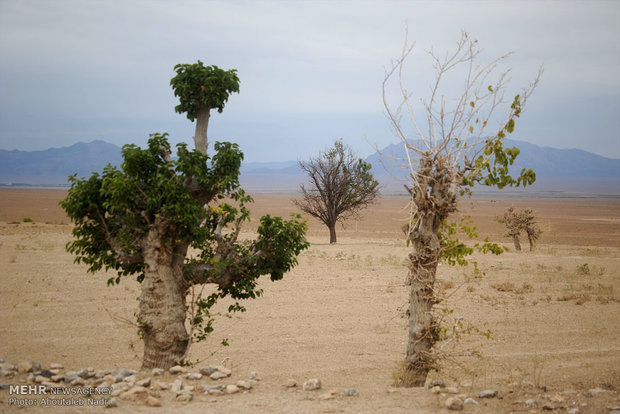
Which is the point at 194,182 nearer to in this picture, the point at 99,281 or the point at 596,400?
the point at 596,400

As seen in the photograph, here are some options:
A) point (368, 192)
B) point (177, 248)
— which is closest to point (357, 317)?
point (177, 248)

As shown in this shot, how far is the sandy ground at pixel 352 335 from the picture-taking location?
6.70 meters

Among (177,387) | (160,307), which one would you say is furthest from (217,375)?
(160,307)

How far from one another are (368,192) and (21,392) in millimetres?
28810

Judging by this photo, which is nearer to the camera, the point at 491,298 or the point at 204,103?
the point at 204,103

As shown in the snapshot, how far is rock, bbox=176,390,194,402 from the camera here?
6520 millimetres

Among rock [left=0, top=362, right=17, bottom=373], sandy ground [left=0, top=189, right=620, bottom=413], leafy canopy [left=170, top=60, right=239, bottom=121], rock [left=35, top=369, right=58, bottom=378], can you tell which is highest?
leafy canopy [left=170, top=60, right=239, bottom=121]

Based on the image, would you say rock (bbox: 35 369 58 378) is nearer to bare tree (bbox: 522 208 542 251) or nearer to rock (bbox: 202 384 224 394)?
rock (bbox: 202 384 224 394)

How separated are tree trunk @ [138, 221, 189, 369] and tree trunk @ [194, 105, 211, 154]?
1590 mm

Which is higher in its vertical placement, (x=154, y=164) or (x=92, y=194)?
(x=154, y=164)

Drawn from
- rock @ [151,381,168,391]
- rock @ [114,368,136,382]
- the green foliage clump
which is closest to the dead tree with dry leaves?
the green foliage clump

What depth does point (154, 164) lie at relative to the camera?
810 centimetres

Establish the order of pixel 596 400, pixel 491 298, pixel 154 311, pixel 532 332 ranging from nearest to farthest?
pixel 596 400, pixel 154 311, pixel 532 332, pixel 491 298

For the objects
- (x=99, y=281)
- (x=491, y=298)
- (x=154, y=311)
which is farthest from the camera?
(x=99, y=281)
